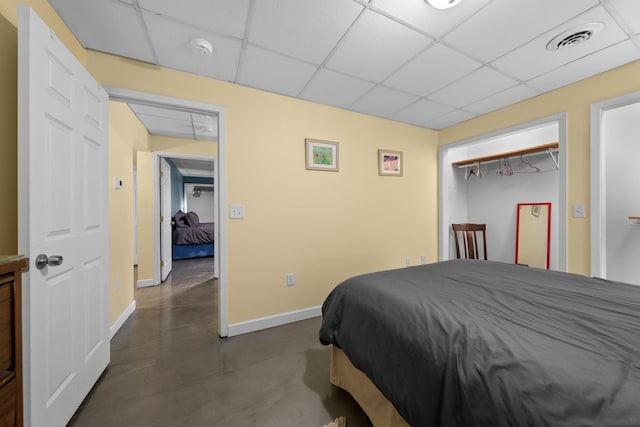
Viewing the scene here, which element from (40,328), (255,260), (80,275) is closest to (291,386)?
(255,260)

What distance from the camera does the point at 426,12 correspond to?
1.49 meters

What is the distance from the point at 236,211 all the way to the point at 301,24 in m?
1.57

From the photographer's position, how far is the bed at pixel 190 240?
592cm

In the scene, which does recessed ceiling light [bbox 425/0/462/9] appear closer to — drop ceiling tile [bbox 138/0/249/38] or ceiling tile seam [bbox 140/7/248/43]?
drop ceiling tile [bbox 138/0/249/38]

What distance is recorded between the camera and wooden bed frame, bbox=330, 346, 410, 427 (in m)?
1.08

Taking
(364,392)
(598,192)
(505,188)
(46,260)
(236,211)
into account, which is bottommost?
(364,392)

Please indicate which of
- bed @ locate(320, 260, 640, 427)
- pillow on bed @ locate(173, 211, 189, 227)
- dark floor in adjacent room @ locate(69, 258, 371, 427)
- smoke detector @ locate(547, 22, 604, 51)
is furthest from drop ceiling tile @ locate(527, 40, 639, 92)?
pillow on bed @ locate(173, 211, 189, 227)

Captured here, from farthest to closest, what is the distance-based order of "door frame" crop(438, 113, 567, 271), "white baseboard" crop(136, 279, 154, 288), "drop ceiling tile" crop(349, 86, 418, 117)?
"white baseboard" crop(136, 279, 154, 288) → "drop ceiling tile" crop(349, 86, 418, 117) → "door frame" crop(438, 113, 567, 271)

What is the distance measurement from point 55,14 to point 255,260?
216cm

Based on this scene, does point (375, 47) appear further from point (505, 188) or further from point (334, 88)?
point (505, 188)

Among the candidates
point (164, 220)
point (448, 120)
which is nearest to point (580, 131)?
point (448, 120)

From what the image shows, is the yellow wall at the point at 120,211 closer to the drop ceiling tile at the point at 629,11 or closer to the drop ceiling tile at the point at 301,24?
the drop ceiling tile at the point at 301,24

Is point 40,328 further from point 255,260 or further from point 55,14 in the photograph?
point 55,14

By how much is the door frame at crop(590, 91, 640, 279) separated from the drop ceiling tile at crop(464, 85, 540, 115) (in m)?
0.54
